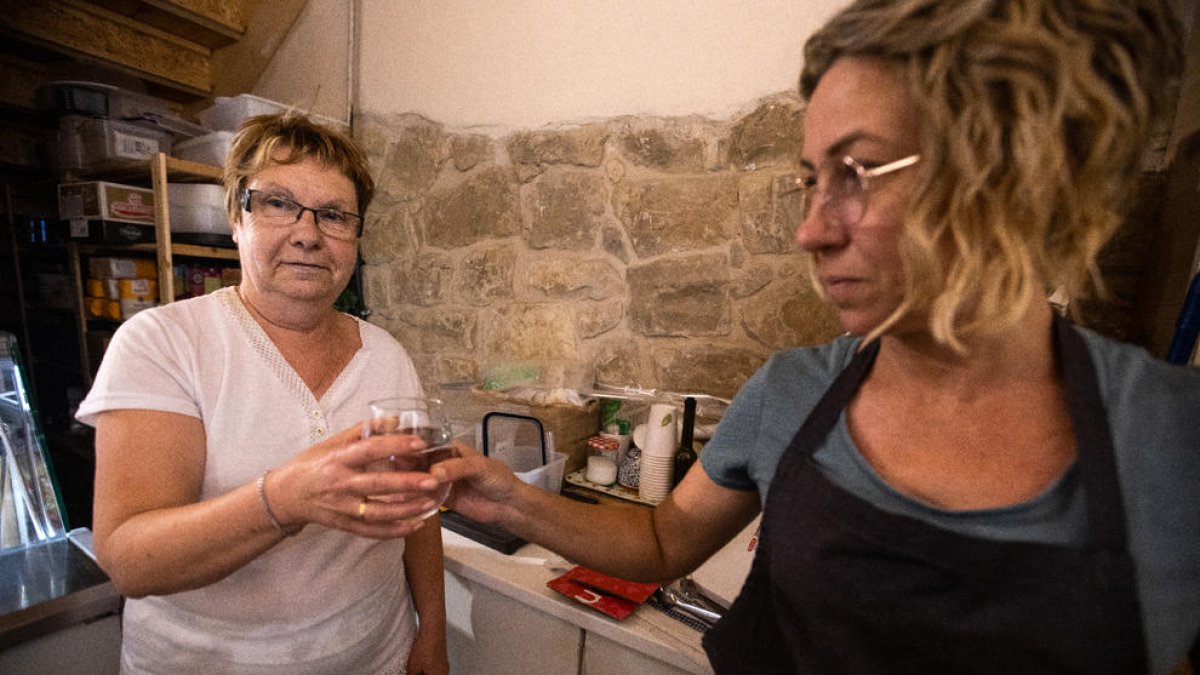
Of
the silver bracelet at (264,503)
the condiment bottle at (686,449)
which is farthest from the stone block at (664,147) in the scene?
the silver bracelet at (264,503)

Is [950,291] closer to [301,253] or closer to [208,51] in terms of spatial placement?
[301,253]

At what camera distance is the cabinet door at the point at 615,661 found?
102 centimetres

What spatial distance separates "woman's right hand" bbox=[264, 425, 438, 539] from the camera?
0.68 meters

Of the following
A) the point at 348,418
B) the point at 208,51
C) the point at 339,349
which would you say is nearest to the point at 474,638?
the point at 348,418

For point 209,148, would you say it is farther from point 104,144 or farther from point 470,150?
point 470,150

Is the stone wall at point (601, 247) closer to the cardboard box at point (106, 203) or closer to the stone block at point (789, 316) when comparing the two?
the stone block at point (789, 316)

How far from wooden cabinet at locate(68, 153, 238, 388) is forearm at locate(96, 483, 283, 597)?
162 centimetres

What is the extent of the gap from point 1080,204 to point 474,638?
1.43m

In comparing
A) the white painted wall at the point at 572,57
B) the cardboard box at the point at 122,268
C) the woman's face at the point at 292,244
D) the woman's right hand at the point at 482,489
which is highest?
the white painted wall at the point at 572,57

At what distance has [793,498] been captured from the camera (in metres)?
0.71

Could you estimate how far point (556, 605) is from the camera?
3.59ft

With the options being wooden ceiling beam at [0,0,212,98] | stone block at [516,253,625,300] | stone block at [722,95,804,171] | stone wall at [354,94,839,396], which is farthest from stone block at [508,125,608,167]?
wooden ceiling beam at [0,0,212,98]

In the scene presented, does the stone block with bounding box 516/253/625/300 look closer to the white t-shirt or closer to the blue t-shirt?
the white t-shirt

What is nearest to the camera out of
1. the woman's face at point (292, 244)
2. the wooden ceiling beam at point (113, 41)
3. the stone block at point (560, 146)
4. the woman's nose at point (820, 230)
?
the woman's nose at point (820, 230)
